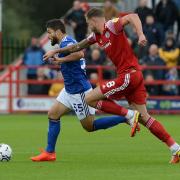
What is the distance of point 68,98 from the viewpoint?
13953mm

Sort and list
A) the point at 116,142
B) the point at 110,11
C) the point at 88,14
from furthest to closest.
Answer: the point at 110,11, the point at 116,142, the point at 88,14

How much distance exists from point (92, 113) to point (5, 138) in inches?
163

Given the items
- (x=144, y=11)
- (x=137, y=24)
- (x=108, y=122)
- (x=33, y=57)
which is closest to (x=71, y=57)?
(x=108, y=122)

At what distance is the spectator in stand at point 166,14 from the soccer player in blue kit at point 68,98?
13229mm

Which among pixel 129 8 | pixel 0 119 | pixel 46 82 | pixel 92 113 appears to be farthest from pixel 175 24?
pixel 92 113

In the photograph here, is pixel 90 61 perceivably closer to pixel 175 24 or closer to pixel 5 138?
pixel 175 24

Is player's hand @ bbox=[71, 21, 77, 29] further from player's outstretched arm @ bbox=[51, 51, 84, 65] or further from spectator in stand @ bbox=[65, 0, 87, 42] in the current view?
player's outstretched arm @ bbox=[51, 51, 84, 65]

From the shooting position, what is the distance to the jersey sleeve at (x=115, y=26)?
42.7 ft

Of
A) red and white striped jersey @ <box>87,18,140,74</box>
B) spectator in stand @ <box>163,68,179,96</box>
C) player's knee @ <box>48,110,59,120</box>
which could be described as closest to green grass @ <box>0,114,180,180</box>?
player's knee @ <box>48,110,59,120</box>

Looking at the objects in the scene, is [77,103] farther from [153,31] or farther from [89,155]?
[153,31]

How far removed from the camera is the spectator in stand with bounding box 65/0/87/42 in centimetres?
2714

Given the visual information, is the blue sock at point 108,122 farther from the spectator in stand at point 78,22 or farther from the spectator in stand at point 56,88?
the spectator in stand at point 78,22

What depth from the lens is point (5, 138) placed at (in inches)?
701

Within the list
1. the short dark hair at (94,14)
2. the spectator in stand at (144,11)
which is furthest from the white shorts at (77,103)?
the spectator in stand at (144,11)
